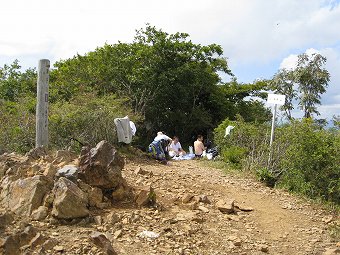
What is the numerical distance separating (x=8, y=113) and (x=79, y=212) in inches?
250

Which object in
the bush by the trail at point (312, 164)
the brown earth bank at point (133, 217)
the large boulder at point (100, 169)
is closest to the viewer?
the brown earth bank at point (133, 217)

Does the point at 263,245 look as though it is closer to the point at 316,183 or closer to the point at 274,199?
the point at 274,199

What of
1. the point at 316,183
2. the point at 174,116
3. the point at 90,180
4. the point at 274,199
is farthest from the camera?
the point at 174,116

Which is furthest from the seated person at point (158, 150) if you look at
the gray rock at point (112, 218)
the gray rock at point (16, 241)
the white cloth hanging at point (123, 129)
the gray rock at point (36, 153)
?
the gray rock at point (16, 241)

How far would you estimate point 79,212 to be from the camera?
4.44 m

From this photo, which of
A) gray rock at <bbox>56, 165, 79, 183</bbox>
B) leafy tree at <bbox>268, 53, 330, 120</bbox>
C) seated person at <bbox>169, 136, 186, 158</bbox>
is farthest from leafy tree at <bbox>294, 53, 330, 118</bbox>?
gray rock at <bbox>56, 165, 79, 183</bbox>

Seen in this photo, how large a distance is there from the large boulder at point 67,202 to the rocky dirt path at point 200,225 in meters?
0.11

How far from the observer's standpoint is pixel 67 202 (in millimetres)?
4379

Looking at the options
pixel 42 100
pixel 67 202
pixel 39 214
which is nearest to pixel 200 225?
pixel 67 202

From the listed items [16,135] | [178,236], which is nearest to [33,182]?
[178,236]

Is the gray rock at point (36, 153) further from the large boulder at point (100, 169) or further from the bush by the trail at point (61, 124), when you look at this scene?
the bush by the trail at point (61, 124)

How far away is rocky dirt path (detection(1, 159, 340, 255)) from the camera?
4.23m

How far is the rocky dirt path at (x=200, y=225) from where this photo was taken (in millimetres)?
4227

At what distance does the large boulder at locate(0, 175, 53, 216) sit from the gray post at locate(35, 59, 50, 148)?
8.25ft
